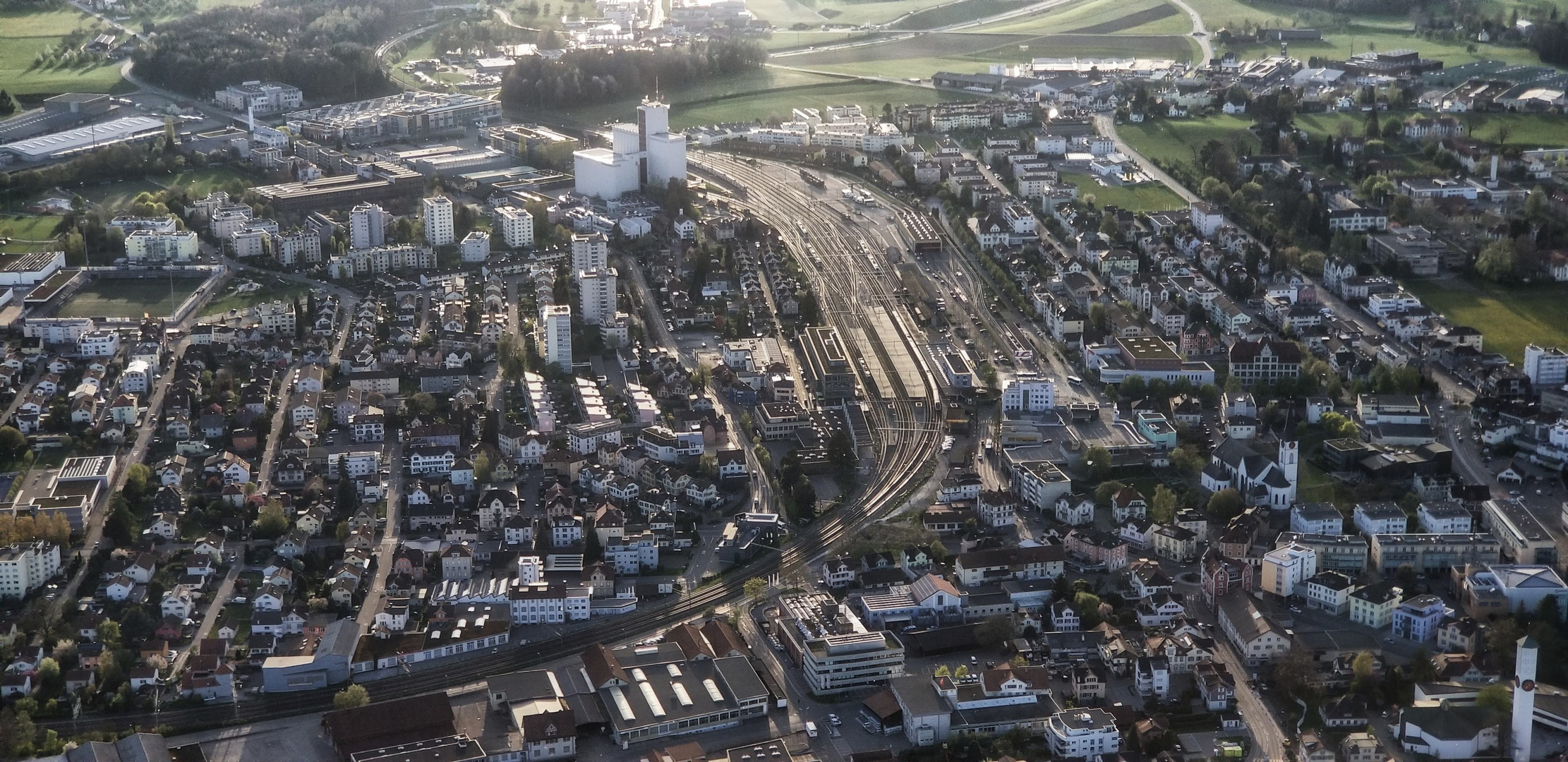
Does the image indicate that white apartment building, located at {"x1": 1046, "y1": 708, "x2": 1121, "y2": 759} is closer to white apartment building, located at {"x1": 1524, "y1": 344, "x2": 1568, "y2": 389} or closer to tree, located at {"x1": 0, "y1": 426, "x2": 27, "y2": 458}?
white apartment building, located at {"x1": 1524, "y1": 344, "x2": 1568, "y2": 389}

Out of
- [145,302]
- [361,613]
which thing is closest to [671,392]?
[361,613]

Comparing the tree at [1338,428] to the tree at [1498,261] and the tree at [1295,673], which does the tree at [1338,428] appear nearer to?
the tree at [1295,673]

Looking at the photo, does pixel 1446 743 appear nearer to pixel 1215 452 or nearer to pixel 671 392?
pixel 1215 452

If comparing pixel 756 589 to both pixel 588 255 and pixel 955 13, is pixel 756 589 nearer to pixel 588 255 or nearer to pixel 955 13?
pixel 588 255

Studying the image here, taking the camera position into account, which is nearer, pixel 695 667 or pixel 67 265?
pixel 695 667

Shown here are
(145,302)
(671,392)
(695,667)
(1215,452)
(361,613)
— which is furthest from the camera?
(145,302)

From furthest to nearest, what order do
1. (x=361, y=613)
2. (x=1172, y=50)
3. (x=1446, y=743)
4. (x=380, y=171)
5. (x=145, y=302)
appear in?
(x=1172, y=50), (x=380, y=171), (x=145, y=302), (x=361, y=613), (x=1446, y=743)

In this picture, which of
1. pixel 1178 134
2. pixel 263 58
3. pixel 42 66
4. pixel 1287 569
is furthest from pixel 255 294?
pixel 42 66

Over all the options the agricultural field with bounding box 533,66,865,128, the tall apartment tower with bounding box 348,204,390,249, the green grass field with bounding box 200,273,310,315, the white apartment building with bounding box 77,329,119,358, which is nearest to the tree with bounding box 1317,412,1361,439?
the green grass field with bounding box 200,273,310,315
